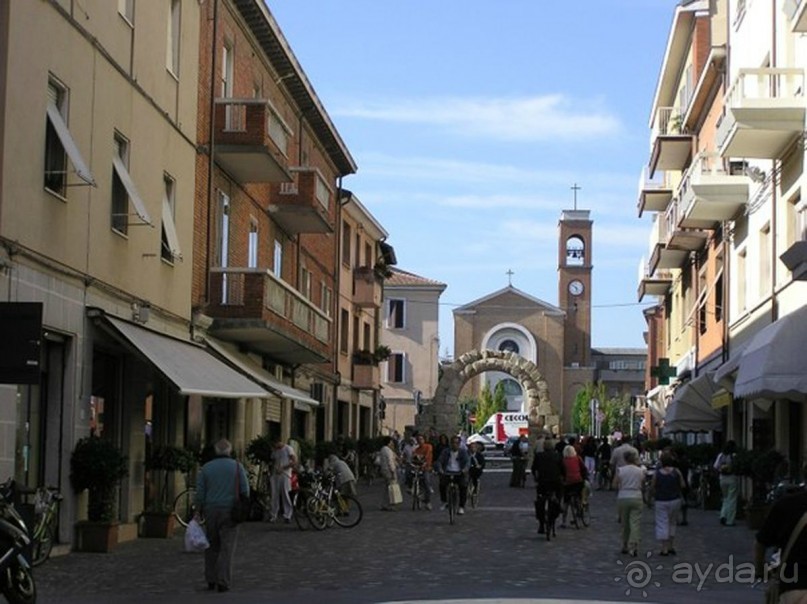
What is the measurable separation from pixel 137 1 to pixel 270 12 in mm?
9032

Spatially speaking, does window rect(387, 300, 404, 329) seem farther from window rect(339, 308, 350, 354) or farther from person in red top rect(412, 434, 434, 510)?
person in red top rect(412, 434, 434, 510)

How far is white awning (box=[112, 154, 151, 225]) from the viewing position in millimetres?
20844

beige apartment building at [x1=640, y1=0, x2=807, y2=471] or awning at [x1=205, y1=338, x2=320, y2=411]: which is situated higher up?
beige apartment building at [x1=640, y1=0, x2=807, y2=471]

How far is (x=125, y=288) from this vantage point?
22078 mm

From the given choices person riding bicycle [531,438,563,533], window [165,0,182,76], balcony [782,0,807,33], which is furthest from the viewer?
window [165,0,182,76]

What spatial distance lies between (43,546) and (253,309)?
11494 mm

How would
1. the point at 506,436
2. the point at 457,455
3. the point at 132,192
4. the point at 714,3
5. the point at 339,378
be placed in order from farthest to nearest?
1. the point at 506,436
2. the point at 339,378
3. the point at 714,3
4. the point at 457,455
5. the point at 132,192

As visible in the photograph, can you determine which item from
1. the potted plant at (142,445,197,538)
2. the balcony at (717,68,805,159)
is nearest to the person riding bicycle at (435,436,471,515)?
the potted plant at (142,445,197,538)

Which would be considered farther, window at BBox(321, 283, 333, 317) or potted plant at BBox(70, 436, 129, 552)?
window at BBox(321, 283, 333, 317)

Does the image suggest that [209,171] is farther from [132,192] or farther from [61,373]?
[61,373]

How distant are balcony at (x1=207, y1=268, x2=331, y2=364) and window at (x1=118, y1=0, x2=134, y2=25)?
21.9 feet

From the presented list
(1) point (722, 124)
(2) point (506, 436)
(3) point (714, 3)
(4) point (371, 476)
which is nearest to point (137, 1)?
(1) point (722, 124)

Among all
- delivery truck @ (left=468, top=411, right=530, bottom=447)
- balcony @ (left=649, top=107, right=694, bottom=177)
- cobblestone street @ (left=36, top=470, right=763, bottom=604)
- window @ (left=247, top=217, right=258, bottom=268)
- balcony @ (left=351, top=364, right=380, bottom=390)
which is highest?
balcony @ (left=649, top=107, right=694, bottom=177)

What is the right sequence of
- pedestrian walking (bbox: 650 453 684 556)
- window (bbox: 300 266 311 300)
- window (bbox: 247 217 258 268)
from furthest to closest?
1. window (bbox: 300 266 311 300)
2. window (bbox: 247 217 258 268)
3. pedestrian walking (bbox: 650 453 684 556)
